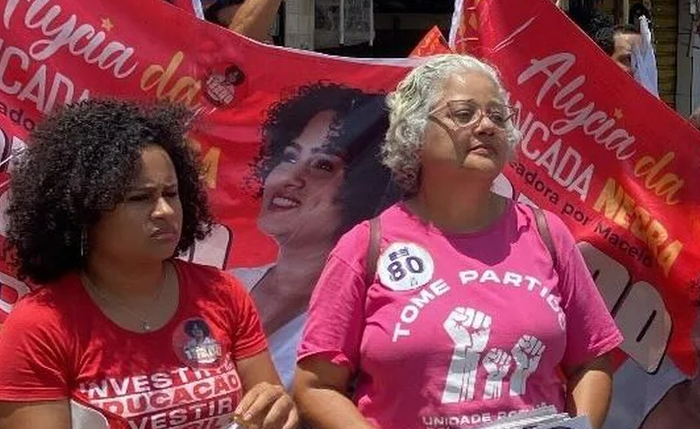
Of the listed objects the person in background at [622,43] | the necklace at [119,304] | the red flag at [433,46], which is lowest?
the necklace at [119,304]

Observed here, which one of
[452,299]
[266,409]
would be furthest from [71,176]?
[452,299]

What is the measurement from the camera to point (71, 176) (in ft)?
8.30

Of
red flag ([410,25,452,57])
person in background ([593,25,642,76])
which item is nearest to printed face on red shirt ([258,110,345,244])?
red flag ([410,25,452,57])

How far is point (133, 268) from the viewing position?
2592 millimetres

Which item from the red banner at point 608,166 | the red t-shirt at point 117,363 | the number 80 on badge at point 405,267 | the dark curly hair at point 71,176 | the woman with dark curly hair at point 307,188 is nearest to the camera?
the red t-shirt at point 117,363

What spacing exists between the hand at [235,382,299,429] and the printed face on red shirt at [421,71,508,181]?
0.62 m

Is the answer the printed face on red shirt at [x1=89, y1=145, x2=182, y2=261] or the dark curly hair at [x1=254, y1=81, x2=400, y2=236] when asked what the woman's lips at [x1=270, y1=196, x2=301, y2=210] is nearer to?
the dark curly hair at [x1=254, y1=81, x2=400, y2=236]

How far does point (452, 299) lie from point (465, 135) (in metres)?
0.37

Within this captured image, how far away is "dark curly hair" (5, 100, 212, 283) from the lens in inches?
99.3

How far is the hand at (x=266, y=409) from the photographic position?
247 centimetres

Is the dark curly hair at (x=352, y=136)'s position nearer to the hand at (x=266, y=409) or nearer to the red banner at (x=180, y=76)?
the red banner at (x=180, y=76)

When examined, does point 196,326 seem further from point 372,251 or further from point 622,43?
point 622,43

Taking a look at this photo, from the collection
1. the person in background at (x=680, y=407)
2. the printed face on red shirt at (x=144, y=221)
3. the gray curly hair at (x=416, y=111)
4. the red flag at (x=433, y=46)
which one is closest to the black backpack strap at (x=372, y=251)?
the gray curly hair at (x=416, y=111)

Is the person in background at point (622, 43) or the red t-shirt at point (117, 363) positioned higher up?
the person in background at point (622, 43)
